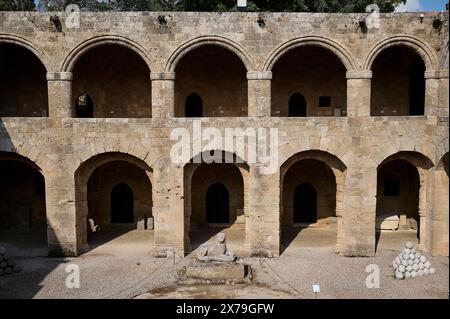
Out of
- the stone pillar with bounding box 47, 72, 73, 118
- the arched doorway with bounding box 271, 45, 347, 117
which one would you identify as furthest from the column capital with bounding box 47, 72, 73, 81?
the arched doorway with bounding box 271, 45, 347, 117

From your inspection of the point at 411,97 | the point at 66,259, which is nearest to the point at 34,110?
the point at 66,259

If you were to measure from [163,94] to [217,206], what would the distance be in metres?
6.68

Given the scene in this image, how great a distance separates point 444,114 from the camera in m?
15.8

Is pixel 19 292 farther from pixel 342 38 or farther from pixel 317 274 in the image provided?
pixel 342 38

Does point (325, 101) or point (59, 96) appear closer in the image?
point (59, 96)

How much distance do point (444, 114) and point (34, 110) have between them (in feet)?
53.9

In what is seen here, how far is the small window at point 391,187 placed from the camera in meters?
21.0

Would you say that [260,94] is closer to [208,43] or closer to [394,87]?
[208,43]

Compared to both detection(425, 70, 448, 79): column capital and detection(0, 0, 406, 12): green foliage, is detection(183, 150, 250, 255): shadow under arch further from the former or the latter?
detection(0, 0, 406, 12): green foliage

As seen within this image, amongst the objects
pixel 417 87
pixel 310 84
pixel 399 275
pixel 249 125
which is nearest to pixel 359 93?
pixel 310 84

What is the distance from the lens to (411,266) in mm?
14555

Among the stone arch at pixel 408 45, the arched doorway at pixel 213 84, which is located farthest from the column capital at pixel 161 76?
the stone arch at pixel 408 45

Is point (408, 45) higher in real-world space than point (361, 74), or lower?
higher

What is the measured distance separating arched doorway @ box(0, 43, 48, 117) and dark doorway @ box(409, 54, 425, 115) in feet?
51.6
